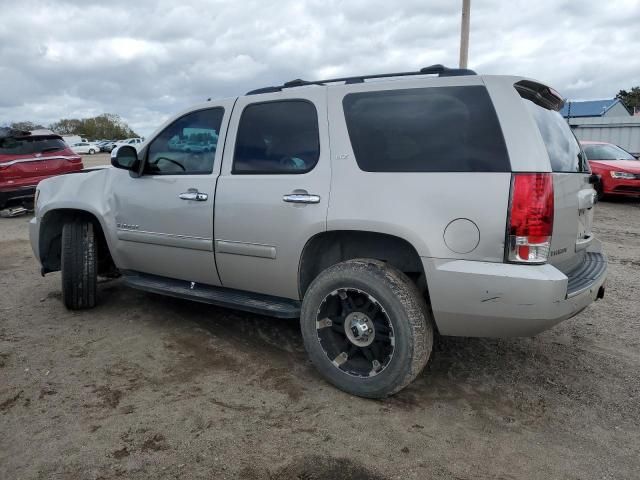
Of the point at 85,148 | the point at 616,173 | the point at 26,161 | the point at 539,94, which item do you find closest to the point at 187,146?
the point at 539,94

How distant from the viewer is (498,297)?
8.79ft

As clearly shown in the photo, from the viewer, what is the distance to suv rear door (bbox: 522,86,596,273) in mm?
2807

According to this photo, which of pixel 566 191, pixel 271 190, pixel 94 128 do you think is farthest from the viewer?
pixel 94 128

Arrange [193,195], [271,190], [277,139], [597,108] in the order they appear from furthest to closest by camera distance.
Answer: [597,108] < [193,195] < [277,139] < [271,190]

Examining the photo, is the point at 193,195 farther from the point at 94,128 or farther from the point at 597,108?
the point at 94,128

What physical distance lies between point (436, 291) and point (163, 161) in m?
2.51

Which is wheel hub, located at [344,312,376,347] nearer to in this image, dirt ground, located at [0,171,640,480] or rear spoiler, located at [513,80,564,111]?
dirt ground, located at [0,171,640,480]

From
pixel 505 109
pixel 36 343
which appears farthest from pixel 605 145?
pixel 36 343

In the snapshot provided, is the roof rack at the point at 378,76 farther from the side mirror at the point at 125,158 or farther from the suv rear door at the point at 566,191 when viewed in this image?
the side mirror at the point at 125,158

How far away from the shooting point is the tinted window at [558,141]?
2.89m

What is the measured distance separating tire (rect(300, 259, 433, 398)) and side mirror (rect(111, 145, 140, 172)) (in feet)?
6.34

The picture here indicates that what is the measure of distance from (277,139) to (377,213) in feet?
3.28

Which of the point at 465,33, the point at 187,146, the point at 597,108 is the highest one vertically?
the point at 597,108

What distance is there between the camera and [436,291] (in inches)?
112
